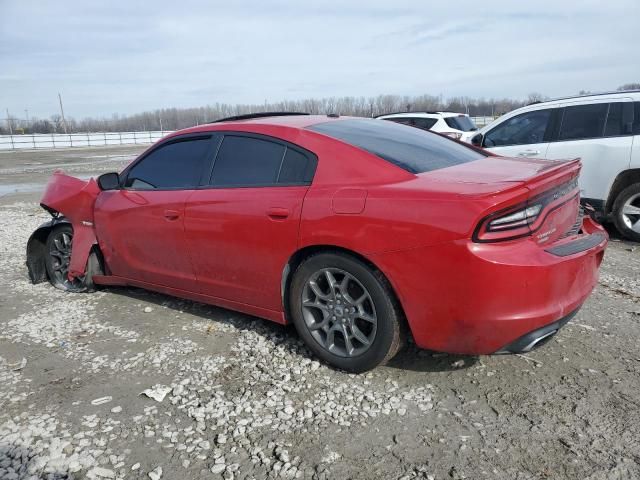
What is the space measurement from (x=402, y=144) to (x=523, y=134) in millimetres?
4296

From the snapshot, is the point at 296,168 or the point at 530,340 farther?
the point at 296,168

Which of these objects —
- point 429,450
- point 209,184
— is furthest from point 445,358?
point 209,184

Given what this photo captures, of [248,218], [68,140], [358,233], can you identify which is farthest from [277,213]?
[68,140]

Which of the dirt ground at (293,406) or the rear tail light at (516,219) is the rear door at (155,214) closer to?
the dirt ground at (293,406)

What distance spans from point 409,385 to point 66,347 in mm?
2517

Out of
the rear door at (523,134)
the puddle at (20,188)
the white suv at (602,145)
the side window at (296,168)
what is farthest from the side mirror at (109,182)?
the puddle at (20,188)

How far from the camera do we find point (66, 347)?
374 centimetres

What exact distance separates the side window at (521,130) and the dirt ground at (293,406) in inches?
135

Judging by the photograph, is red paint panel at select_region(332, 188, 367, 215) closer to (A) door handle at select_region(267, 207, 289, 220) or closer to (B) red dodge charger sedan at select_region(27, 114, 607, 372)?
(B) red dodge charger sedan at select_region(27, 114, 607, 372)

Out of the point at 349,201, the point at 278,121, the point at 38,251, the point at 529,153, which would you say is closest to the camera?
the point at 349,201

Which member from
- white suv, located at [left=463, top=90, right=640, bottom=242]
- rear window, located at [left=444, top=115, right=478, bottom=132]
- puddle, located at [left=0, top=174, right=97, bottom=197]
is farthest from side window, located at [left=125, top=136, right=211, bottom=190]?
rear window, located at [left=444, top=115, right=478, bottom=132]

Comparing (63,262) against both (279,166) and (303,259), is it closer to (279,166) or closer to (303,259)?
(279,166)

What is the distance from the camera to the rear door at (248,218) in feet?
10.7

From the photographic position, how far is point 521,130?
7.07 metres
